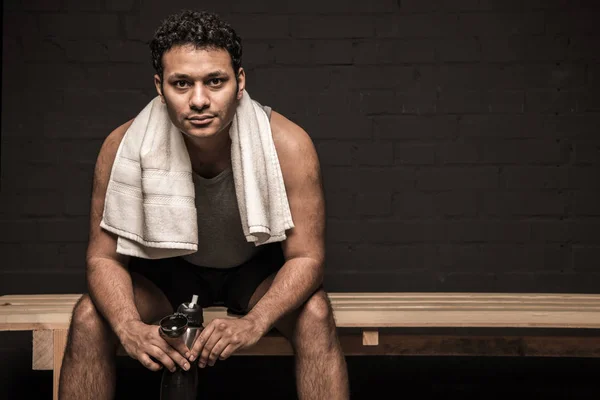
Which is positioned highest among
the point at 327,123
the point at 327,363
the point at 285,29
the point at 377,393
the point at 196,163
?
the point at 285,29

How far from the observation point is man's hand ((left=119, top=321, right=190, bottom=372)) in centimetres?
180

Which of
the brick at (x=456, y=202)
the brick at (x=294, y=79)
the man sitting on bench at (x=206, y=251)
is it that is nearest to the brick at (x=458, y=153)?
the brick at (x=456, y=202)

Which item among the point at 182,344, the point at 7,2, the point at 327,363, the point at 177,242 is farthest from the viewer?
the point at 7,2

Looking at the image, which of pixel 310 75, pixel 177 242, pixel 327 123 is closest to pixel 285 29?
pixel 310 75

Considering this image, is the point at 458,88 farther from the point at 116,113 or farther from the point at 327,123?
the point at 116,113

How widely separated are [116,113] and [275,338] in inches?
54.2

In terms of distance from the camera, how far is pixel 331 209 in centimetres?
312

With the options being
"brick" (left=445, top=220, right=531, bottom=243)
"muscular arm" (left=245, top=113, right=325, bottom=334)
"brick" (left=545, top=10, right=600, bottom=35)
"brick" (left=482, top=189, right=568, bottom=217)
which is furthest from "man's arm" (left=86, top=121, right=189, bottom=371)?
"brick" (left=545, top=10, right=600, bottom=35)

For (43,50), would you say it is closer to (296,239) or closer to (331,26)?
(331,26)

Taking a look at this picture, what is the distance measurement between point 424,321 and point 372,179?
97 cm

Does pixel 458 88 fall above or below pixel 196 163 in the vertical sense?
above

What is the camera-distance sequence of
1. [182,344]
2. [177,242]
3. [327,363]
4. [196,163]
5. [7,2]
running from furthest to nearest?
[7,2] → [196,163] → [177,242] → [327,363] → [182,344]

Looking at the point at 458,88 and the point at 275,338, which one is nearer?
the point at 275,338

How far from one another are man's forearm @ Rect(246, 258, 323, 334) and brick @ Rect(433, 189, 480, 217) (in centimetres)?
113
